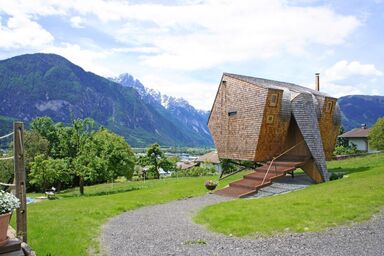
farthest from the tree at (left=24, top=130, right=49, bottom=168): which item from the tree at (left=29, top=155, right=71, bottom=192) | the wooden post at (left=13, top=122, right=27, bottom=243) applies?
the wooden post at (left=13, top=122, right=27, bottom=243)

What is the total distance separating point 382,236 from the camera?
945cm

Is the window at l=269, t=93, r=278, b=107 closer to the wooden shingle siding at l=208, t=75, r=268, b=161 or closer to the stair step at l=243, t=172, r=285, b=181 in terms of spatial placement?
the wooden shingle siding at l=208, t=75, r=268, b=161

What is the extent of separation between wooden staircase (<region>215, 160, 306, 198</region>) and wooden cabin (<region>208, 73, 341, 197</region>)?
1.47 feet

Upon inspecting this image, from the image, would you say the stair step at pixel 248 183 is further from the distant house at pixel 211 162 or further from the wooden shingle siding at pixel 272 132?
the distant house at pixel 211 162

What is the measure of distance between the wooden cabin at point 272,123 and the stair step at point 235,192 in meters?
3.68

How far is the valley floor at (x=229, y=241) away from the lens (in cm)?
870

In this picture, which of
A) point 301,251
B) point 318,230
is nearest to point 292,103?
point 318,230

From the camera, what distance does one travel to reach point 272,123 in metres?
23.9

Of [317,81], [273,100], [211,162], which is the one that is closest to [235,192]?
[273,100]

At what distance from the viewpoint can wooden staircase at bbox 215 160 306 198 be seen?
814 inches

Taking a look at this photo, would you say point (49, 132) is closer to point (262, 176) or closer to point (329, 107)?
point (262, 176)

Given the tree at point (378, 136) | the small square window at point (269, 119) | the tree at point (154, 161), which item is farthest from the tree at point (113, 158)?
the tree at point (378, 136)

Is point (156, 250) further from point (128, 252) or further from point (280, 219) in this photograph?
point (280, 219)

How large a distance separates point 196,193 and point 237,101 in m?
7.47
